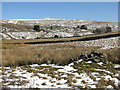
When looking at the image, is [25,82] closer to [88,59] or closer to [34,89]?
[34,89]

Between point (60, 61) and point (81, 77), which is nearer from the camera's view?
point (81, 77)

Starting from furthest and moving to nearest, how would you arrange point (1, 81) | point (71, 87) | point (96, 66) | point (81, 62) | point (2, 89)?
point (81, 62)
point (96, 66)
point (1, 81)
point (71, 87)
point (2, 89)

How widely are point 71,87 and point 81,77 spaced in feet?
5.84

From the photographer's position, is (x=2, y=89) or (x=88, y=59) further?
(x=88, y=59)

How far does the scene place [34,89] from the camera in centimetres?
654

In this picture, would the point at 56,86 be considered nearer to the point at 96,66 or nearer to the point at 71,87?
the point at 71,87

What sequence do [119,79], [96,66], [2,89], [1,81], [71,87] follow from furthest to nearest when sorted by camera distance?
[96,66] < [119,79] < [1,81] < [71,87] < [2,89]

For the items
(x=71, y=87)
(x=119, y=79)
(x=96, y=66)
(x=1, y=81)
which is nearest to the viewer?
(x=71, y=87)

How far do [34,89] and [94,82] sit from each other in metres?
3.15

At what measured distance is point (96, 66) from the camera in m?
11.4

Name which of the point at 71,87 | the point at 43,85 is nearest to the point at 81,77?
the point at 71,87

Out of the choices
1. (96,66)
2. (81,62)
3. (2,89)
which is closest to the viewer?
(2,89)

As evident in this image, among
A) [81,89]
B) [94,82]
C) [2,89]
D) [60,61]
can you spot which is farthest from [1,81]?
[60,61]

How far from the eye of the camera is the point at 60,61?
1315 centimetres
